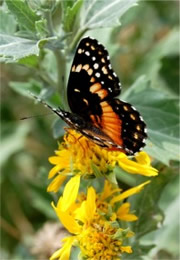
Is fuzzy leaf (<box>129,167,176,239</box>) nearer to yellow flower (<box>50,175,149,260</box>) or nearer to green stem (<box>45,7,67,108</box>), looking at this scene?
yellow flower (<box>50,175,149,260</box>)

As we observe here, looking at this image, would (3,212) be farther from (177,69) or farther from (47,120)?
(177,69)

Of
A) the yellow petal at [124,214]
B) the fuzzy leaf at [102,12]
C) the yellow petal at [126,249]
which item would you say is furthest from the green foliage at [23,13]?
the yellow petal at [126,249]

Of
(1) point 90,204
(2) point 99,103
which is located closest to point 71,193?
(1) point 90,204

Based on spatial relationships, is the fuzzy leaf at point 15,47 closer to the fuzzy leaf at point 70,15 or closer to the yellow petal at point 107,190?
the fuzzy leaf at point 70,15

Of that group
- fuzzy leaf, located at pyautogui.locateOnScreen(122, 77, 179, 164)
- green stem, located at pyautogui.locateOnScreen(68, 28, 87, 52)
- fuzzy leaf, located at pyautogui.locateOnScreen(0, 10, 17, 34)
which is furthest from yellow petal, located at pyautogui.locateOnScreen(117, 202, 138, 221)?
fuzzy leaf, located at pyautogui.locateOnScreen(0, 10, 17, 34)

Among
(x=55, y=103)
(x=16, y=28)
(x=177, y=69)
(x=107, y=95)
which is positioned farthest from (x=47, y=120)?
(x=107, y=95)
